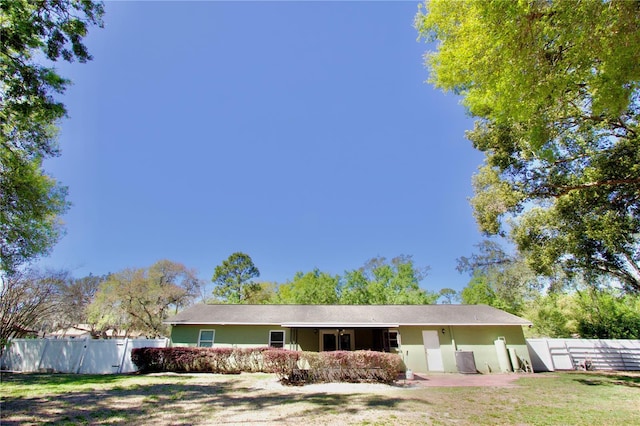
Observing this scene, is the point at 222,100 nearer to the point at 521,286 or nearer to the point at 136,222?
the point at 136,222

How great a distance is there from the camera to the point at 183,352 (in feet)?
45.0

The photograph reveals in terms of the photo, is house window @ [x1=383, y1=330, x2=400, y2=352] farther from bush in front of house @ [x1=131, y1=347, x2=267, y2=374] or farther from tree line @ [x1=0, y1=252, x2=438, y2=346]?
tree line @ [x1=0, y1=252, x2=438, y2=346]

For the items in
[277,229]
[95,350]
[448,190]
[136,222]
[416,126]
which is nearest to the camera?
[95,350]

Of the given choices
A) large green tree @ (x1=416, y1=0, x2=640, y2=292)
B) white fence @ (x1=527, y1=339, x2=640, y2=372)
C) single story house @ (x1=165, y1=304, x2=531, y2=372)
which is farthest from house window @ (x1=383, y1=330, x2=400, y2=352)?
large green tree @ (x1=416, y1=0, x2=640, y2=292)

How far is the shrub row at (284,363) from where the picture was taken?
10992mm

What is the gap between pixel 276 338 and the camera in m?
16.6

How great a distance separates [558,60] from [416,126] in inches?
442

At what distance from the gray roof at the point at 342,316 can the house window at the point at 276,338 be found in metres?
0.68

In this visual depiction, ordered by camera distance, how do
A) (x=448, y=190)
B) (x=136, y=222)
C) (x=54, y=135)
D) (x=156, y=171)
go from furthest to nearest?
(x=136, y=222) < (x=448, y=190) < (x=156, y=171) < (x=54, y=135)

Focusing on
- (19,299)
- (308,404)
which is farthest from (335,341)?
(19,299)

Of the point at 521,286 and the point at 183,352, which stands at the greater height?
the point at 521,286

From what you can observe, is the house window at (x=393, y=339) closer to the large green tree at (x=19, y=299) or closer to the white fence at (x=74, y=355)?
the white fence at (x=74, y=355)

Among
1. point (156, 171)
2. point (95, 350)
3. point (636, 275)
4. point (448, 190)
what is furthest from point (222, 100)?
point (636, 275)

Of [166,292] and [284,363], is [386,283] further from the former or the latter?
[284,363]
